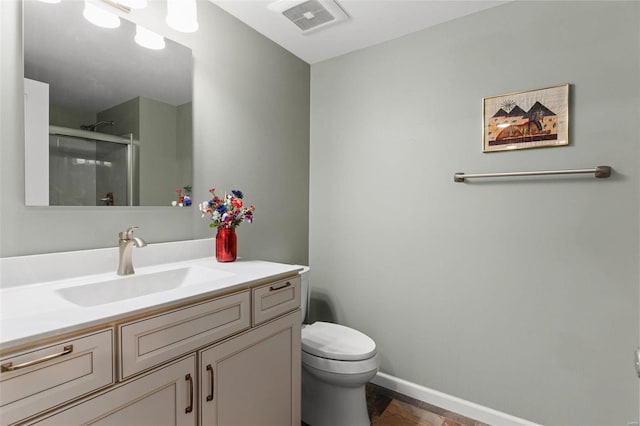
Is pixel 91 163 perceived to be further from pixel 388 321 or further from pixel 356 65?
pixel 388 321

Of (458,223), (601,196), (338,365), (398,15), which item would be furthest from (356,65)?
(338,365)

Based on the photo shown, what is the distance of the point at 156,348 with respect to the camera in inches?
37.1

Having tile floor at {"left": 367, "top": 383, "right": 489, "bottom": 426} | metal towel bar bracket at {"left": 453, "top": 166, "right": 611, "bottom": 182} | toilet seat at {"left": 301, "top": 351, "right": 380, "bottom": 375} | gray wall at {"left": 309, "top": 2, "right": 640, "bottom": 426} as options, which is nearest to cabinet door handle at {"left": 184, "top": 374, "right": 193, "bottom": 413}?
Result: toilet seat at {"left": 301, "top": 351, "right": 380, "bottom": 375}

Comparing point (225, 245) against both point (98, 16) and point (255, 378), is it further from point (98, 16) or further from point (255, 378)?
point (98, 16)

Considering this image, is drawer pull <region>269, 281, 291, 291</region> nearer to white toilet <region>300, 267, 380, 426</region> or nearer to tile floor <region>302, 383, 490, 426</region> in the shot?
white toilet <region>300, 267, 380, 426</region>

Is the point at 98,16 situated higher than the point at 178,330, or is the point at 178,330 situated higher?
the point at 98,16

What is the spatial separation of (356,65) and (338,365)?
6.31 ft

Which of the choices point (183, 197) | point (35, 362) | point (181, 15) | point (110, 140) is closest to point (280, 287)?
point (183, 197)

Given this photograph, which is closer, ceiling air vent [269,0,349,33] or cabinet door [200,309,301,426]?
cabinet door [200,309,301,426]

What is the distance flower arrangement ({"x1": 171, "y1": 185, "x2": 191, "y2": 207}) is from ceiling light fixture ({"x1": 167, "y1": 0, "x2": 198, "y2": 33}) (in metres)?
0.75

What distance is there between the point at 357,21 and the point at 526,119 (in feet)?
3.63

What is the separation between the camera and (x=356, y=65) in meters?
2.25

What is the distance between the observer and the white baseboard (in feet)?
5.71

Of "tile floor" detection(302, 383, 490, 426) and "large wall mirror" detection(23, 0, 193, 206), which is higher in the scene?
"large wall mirror" detection(23, 0, 193, 206)
